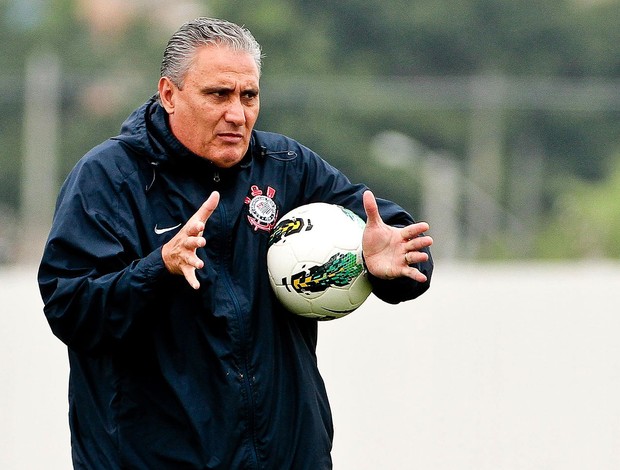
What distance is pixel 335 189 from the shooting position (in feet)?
15.8

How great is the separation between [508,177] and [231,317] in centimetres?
1821

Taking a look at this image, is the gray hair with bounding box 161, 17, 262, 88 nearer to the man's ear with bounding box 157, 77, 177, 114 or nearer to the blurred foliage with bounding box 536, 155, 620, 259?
the man's ear with bounding box 157, 77, 177, 114

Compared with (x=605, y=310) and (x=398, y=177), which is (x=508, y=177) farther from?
(x=605, y=310)

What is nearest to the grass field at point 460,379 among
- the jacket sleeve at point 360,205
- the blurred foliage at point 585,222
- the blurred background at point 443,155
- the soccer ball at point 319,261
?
the blurred background at point 443,155

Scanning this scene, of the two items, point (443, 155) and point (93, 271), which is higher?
point (443, 155)

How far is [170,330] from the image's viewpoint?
4.35 m

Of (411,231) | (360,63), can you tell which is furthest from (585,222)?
(411,231)

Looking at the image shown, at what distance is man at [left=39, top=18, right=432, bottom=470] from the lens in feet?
14.0

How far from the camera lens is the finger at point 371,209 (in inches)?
176

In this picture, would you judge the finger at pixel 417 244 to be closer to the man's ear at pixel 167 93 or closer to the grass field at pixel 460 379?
the man's ear at pixel 167 93

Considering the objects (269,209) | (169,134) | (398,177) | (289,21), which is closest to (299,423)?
(269,209)

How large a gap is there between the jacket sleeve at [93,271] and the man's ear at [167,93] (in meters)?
0.31

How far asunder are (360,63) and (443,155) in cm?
798

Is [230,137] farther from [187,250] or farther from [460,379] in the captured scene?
[460,379]
